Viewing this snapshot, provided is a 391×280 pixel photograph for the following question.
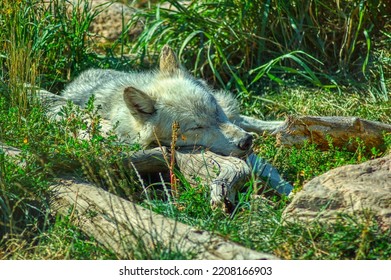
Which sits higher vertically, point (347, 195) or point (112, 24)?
point (347, 195)

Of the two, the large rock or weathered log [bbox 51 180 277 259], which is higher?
the large rock

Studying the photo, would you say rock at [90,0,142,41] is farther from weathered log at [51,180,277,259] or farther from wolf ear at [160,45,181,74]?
weathered log at [51,180,277,259]

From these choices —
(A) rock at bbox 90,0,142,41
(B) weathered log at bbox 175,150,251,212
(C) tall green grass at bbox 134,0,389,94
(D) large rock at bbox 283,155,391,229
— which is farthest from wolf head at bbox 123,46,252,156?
(A) rock at bbox 90,0,142,41

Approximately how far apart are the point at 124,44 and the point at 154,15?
23.8 inches

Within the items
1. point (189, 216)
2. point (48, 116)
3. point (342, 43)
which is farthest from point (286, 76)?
point (189, 216)

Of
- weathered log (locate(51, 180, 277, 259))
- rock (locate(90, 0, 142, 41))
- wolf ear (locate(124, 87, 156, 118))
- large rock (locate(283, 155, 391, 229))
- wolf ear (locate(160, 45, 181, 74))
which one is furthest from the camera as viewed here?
rock (locate(90, 0, 142, 41))

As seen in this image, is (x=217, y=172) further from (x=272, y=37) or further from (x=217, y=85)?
(x=272, y=37)

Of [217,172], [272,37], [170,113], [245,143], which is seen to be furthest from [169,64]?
[272,37]

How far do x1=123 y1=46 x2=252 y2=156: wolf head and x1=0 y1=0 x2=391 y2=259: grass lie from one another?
319 mm

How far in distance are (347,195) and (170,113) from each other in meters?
2.31

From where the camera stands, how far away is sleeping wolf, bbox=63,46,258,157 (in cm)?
622

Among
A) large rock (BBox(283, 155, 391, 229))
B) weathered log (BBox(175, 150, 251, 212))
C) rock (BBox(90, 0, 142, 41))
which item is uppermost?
large rock (BBox(283, 155, 391, 229))

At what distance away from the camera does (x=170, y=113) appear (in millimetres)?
6391

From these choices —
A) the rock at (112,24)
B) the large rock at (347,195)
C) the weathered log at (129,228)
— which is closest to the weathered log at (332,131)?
the large rock at (347,195)
